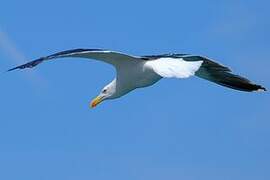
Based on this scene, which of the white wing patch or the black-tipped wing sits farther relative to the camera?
the black-tipped wing

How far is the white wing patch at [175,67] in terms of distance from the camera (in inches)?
850

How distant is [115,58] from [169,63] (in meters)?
2.39

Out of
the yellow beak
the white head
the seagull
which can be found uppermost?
the seagull

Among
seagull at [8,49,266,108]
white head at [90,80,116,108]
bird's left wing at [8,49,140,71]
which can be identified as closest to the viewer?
seagull at [8,49,266,108]

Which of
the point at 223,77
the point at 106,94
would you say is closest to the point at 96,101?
the point at 106,94

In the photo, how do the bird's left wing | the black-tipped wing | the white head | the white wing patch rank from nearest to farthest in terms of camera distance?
the white wing patch
the bird's left wing
the white head
the black-tipped wing

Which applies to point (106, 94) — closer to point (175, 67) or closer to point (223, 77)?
point (223, 77)

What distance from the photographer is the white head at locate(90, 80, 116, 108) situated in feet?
88.0

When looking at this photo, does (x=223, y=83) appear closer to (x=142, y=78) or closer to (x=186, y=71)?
(x=142, y=78)

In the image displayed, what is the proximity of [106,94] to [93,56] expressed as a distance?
131 inches

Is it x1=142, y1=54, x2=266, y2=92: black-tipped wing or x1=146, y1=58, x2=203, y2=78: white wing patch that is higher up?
x1=146, y1=58, x2=203, y2=78: white wing patch

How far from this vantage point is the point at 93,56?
24.2 m

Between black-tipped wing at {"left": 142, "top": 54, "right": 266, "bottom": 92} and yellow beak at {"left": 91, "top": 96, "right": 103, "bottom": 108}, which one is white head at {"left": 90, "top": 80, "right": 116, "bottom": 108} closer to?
yellow beak at {"left": 91, "top": 96, "right": 103, "bottom": 108}

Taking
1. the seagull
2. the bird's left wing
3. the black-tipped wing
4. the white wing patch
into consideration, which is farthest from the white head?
the white wing patch
